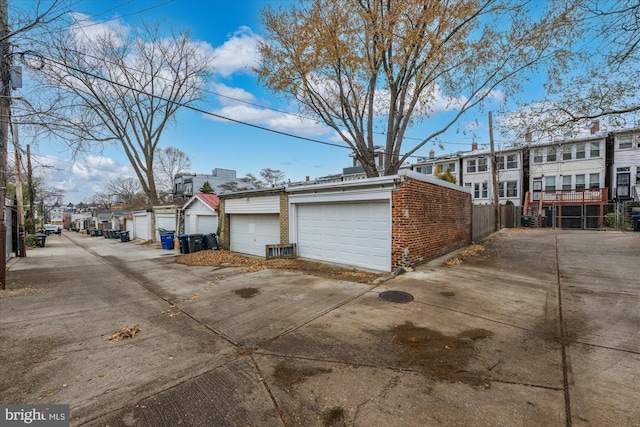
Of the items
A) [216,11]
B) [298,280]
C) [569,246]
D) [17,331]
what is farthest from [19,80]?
[569,246]

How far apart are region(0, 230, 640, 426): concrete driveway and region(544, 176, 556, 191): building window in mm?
21298

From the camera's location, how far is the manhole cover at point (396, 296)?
5215 mm

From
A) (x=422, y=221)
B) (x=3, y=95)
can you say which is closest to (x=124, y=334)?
(x=3, y=95)

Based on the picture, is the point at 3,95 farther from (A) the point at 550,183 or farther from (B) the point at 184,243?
(A) the point at 550,183

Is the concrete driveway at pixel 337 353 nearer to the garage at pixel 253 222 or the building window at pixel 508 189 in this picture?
the garage at pixel 253 222

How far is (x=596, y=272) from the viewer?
6859mm

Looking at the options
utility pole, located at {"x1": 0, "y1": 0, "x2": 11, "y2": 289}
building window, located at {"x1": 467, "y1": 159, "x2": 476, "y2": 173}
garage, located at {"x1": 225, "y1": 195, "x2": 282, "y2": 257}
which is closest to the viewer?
utility pole, located at {"x1": 0, "y1": 0, "x2": 11, "y2": 289}

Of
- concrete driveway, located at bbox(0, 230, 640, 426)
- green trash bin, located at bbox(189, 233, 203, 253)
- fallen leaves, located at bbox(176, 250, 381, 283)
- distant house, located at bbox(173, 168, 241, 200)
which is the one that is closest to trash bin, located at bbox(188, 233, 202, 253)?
green trash bin, located at bbox(189, 233, 203, 253)

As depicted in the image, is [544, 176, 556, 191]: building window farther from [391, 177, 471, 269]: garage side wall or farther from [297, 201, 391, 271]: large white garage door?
[297, 201, 391, 271]: large white garage door

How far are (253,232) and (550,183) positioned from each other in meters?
25.4

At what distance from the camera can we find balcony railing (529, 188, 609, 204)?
796 inches

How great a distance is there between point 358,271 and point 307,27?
9.12 metres

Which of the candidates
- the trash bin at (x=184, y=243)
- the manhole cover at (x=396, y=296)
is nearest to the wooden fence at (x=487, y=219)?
the manhole cover at (x=396, y=296)

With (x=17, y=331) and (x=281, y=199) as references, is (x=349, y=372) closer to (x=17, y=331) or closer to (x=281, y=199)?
(x=17, y=331)
